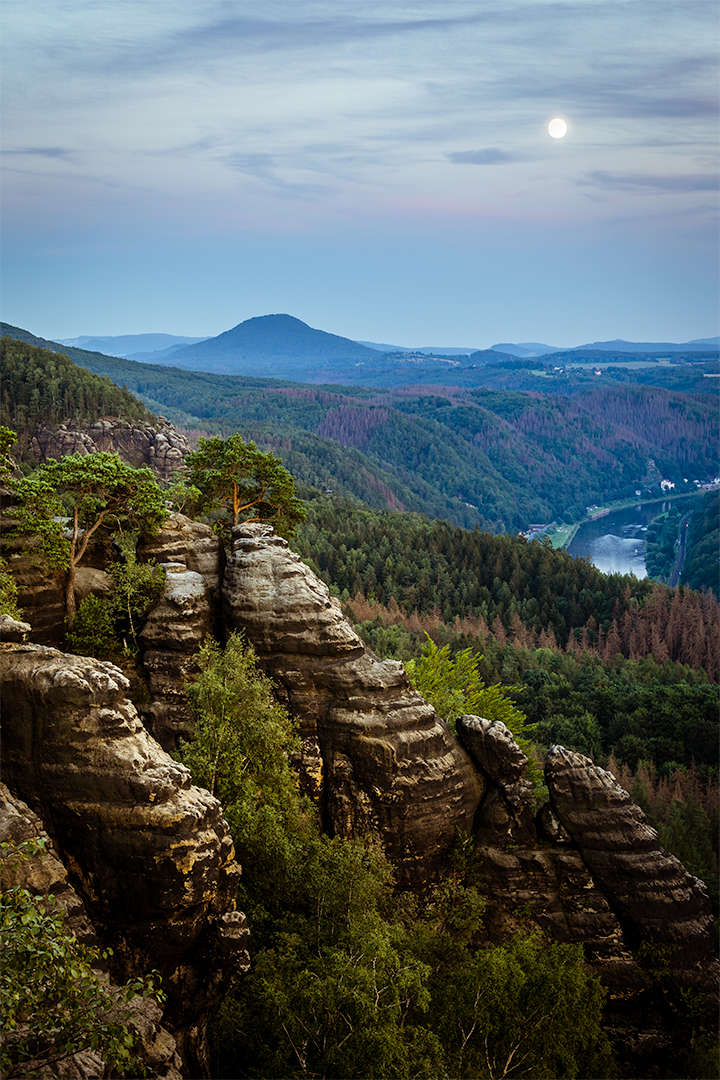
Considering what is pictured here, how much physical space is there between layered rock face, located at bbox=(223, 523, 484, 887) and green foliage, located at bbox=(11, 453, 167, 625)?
216 inches

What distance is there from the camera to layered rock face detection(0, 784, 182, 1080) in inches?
707

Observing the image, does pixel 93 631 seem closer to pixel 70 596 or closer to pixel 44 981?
pixel 70 596

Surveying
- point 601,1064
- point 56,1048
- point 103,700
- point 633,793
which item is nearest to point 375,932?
point 56,1048

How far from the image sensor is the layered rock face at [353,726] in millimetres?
29719

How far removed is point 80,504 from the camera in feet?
111

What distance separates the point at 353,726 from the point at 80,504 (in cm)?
1505

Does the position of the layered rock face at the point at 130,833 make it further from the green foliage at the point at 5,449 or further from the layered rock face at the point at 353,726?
the green foliage at the point at 5,449

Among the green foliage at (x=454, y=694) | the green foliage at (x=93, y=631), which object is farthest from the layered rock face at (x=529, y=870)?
the green foliage at (x=93, y=631)

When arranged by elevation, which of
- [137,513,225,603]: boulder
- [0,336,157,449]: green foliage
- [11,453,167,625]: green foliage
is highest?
[0,336,157,449]: green foliage

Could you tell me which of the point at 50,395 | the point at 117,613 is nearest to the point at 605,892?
the point at 117,613

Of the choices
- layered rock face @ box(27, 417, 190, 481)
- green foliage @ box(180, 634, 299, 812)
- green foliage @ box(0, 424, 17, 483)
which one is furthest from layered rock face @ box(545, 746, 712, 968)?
layered rock face @ box(27, 417, 190, 481)

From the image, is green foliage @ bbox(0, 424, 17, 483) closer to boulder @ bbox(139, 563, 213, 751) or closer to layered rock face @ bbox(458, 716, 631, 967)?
boulder @ bbox(139, 563, 213, 751)

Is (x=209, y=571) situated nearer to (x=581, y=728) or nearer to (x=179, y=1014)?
(x=179, y=1014)

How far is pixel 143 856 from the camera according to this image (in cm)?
2070
